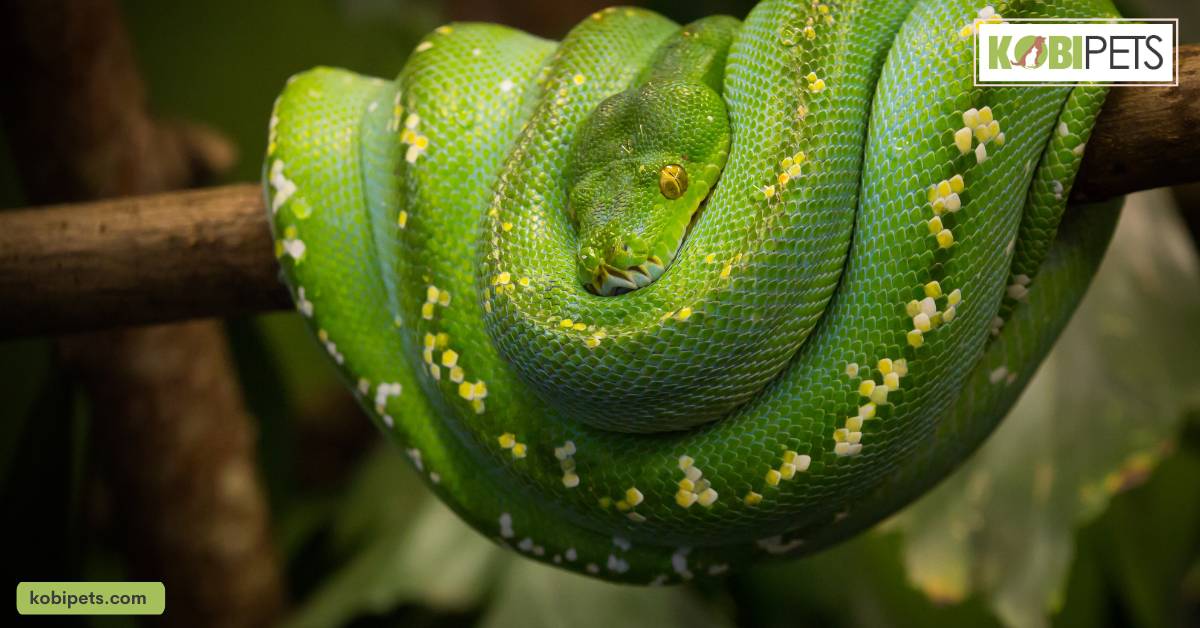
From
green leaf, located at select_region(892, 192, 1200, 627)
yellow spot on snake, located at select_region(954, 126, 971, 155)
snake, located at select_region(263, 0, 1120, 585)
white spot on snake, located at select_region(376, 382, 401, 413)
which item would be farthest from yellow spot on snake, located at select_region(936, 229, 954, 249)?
green leaf, located at select_region(892, 192, 1200, 627)

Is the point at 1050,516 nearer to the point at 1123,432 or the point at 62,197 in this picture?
the point at 1123,432

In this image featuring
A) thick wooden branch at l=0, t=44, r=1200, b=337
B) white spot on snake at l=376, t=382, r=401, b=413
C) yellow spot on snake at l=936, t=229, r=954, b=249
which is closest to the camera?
yellow spot on snake at l=936, t=229, r=954, b=249

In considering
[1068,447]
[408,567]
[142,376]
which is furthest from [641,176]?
[142,376]

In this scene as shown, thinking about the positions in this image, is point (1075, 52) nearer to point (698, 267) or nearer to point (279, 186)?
point (698, 267)

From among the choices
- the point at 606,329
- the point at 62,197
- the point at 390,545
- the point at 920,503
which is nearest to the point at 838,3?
the point at 606,329

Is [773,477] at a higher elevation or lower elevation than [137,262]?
lower

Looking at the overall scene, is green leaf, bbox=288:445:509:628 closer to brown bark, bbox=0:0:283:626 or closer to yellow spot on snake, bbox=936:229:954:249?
brown bark, bbox=0:0:283:626
